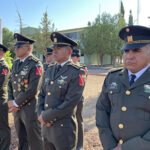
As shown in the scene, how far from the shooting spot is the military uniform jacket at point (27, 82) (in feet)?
10.3

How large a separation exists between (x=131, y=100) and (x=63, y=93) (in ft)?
3.83

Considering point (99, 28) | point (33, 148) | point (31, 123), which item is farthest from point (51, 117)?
point (99, 28)

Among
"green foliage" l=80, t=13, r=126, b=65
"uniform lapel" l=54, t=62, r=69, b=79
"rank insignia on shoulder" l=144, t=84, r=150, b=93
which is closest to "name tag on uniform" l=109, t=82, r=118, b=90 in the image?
"rank insignia on shoulder" l=144, t=84, r=150, b=93

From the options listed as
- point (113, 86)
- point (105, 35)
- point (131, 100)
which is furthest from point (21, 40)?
point (105, 35)

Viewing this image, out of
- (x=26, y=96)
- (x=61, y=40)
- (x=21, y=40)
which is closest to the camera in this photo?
(x=61, y=40)

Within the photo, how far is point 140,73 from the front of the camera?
74.2 inches

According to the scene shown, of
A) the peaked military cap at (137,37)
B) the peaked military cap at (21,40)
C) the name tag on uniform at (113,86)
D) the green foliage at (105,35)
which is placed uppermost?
the green foliage at (105,35)

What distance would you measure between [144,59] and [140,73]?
17cm

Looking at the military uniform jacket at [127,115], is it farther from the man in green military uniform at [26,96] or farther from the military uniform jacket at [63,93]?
the man in green military uniform at [26,96]

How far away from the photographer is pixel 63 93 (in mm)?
2652

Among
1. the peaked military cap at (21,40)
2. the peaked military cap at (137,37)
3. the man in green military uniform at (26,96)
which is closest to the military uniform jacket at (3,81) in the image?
the man in green military uniform at (26,96)

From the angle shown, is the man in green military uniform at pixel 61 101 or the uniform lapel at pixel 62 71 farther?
the uniform lapel at pixel 62 71

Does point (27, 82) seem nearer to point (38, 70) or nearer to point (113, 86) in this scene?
point (38, 70)

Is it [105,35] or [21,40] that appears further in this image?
[105,35]
